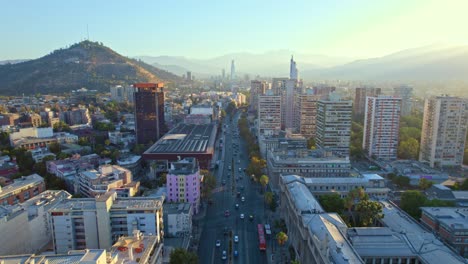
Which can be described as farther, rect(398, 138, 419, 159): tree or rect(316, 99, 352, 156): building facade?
rect(398, 138, 419, 159): tree

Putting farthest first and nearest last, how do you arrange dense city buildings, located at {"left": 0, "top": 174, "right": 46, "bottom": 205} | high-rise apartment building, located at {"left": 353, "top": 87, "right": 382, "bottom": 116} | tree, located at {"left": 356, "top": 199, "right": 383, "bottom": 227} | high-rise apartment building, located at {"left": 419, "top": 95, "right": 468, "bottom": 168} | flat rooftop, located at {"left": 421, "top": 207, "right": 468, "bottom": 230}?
high-rise apartment building, located at {"left": 353, "top": 87, "right": 382, "bottom": 116} < high-rise apartment building, located at {"left": 419, "top": 95, "right": 468, "bottom": 168} < dense city buildings, located at {"left": 0, "top": 174, "right": 46, "bottom": 205} < tree, located at {"left": 356, "top": 199, "right": 383, "bottom": 227} < flat rooftop, located at {"left": 421, "top": 207, "right": 468, "bottom": 230}

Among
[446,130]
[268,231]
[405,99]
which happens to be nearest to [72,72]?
[405,99]

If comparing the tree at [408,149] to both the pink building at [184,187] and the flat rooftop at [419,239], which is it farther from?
the pink building at [184,187]

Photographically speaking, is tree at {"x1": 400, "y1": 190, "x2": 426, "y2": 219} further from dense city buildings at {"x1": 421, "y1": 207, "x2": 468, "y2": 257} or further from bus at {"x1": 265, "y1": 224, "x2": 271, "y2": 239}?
bus at {"x1": 265, "y1": 224, "x2": 271, "y2": 239}

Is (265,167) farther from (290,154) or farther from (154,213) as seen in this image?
(154,213)

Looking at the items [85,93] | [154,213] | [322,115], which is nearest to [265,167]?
[322,115]

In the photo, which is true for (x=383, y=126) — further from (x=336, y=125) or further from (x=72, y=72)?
(x=72, y=72)

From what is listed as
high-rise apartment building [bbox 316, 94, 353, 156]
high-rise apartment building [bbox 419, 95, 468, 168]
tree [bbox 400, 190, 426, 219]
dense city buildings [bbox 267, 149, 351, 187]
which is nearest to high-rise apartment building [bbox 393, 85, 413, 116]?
high-rise apartment building [bbox 419, 95, 468, 168]
